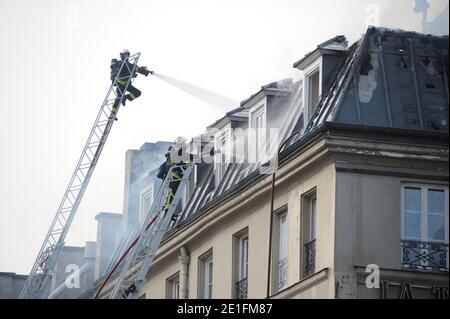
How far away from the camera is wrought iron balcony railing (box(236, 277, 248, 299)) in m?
45.4

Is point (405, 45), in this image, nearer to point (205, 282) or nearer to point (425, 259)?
point (425, 259)

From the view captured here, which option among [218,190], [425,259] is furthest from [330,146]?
[218,190]

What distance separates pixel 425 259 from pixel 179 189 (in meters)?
6.83

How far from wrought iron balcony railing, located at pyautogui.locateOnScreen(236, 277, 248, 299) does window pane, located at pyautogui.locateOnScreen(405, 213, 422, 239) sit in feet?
18.9

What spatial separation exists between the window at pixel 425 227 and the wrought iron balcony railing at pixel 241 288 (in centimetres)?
581

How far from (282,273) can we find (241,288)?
2.66 metres

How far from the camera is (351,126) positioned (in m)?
41.1

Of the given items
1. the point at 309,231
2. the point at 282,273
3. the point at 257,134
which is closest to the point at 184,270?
the point at 257,134

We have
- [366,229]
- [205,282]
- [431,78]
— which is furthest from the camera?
[205,282]

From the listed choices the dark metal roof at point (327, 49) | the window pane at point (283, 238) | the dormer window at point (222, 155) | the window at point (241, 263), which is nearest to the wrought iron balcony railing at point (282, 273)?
the window pane at point (283, 238)

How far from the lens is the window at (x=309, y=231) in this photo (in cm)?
4162

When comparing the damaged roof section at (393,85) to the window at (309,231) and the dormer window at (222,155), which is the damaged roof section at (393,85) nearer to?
the window at (309,231)

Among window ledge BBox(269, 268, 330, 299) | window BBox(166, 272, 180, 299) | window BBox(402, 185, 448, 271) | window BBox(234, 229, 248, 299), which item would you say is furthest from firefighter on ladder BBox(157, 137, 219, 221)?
window BBox(166, 272, 180, 299)
